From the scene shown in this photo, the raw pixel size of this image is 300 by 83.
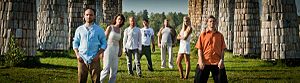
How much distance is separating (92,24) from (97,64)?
690 mm

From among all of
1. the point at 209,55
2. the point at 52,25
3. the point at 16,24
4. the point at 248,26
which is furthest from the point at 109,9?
the point at 209,55

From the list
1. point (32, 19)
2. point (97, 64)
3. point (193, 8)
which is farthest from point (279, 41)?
point (193, 8)

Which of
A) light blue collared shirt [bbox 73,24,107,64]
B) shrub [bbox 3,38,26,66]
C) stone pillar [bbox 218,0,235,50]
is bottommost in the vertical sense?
shrub [bbox 3,38,26,66]

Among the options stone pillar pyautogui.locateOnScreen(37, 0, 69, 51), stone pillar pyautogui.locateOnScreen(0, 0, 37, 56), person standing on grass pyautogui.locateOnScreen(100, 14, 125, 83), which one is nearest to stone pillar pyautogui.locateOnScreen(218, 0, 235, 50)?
stone pillar pyautogui.locateOnScreen(37, 0, 69, 51)

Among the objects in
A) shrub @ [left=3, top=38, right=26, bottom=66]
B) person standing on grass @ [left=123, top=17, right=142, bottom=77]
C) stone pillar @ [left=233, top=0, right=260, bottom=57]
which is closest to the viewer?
person standing on grass @ [left=123, top=17, right=142, bottom=77]

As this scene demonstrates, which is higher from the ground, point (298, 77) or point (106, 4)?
point (106, 4)

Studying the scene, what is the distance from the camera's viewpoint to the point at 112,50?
10281 mm

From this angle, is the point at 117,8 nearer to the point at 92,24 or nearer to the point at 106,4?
the point at 106,4

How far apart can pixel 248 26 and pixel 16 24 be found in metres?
10.6

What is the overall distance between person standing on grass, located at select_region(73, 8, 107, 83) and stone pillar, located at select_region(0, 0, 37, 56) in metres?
7.93

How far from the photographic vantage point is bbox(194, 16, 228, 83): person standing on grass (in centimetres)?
866

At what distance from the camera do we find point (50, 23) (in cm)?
2412

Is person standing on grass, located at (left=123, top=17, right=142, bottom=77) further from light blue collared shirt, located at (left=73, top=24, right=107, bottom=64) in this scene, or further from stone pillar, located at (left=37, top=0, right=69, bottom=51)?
stone pillar, located at (left=37, top=0, right=69, bottom=51)

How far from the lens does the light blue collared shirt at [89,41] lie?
845 centimetres
